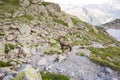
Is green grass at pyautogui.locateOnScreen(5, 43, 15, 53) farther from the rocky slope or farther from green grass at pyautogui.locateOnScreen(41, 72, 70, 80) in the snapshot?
green grass at pyautogui.locateOnScreen(41, 72, 70, 80)

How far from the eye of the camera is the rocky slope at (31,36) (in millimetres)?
36666

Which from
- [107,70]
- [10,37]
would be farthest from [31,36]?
[107,70]

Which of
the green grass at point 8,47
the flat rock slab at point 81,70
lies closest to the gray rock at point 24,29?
the green grass at point 8,47

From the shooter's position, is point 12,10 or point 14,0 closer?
point 12,10

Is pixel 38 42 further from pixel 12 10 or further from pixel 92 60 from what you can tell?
pixel 12 10

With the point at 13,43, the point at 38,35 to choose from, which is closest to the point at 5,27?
the point at 38,35

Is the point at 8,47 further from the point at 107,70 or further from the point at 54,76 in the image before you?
the point at 107,70

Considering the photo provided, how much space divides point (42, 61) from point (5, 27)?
20.1 meters

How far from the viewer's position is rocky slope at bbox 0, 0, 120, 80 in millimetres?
36666

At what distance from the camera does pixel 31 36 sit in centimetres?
5297

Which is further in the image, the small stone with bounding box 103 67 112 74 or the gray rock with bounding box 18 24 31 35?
the gray rock with bounding box 18 24 31 35

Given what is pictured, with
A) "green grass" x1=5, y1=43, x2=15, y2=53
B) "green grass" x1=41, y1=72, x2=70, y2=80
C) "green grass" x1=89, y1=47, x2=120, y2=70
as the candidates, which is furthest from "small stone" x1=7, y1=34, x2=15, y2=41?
"green grass" x1=41, y1=72, x2=70, y2=80

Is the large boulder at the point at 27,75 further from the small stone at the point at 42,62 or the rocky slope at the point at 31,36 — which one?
the small stone at the point at 42,62

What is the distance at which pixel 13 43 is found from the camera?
44844 millimetres
